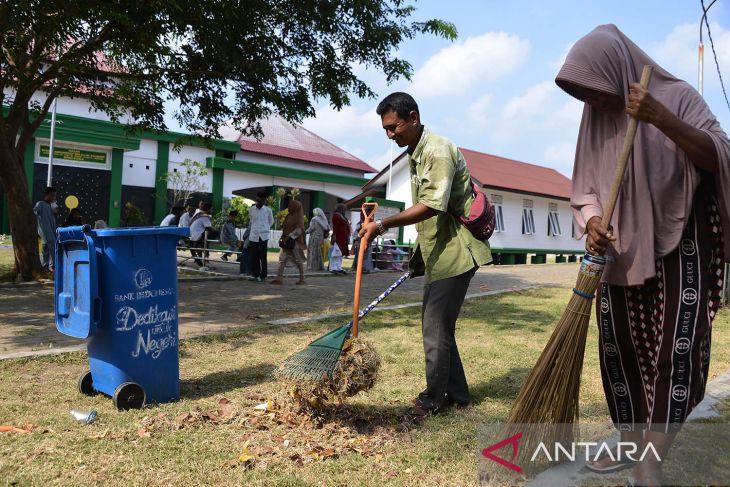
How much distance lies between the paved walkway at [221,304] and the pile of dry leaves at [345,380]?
276cm

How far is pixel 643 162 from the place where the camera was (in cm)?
249

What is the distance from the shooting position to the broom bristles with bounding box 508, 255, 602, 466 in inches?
105

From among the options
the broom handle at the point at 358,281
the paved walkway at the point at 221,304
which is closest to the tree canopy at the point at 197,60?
the paved walkway at the point at 221,304

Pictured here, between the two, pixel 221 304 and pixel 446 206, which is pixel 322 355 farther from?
pixel 221 304

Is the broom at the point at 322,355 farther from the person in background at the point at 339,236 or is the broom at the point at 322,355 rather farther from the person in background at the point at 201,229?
the person in background at the point at 339,236

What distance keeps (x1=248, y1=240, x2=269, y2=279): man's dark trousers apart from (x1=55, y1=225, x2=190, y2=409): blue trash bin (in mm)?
7753

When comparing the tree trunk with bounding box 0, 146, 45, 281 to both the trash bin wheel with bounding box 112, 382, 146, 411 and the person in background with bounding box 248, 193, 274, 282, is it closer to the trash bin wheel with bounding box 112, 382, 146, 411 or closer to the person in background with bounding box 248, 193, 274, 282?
the person in background with bounding box 248, 193, 274, 282

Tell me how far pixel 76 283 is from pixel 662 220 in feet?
10.6

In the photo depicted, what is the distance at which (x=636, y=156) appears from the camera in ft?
8.21

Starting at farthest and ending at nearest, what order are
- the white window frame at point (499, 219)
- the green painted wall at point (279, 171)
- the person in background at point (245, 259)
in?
the green painted wall at point (279, 171) < the white window frame at point (499, 219) < the person in background at point (245, 259)

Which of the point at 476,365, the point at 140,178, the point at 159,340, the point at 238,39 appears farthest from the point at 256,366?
the point at 140,178

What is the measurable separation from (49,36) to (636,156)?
7.11m

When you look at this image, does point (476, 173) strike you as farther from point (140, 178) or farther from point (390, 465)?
point (390, 465)

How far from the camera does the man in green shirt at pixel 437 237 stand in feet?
11.5
